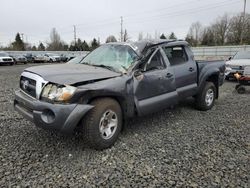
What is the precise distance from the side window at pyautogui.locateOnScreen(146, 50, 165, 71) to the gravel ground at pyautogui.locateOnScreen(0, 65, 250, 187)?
4.05ft

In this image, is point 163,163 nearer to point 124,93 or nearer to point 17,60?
point 124,93

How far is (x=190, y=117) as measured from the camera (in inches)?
214

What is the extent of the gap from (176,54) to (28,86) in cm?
323

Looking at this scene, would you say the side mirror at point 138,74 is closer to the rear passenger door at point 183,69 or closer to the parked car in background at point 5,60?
the rear passenger door at point 183,69

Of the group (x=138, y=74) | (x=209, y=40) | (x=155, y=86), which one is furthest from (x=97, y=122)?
(x=209, y=40)

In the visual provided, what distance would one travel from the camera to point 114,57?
4.38 m

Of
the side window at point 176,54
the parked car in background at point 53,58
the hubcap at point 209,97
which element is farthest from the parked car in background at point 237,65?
the parked car in background at point 53,58

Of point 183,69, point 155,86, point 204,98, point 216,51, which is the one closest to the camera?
point 155,86

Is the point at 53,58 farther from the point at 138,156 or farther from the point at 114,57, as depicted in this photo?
the point at 138,156

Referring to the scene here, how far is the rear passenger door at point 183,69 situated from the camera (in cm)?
484

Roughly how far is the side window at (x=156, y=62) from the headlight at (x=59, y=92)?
5.19 ft

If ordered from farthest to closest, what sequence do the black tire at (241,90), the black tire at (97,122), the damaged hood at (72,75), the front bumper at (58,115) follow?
the black tire at (241,90), the black tire at (97,122), the damaged hood at (72,75), the front bumper at (58,115)

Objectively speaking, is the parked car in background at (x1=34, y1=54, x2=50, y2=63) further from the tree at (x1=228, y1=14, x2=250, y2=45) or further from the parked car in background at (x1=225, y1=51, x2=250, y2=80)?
the tree at (x1=228, y1=14, x2=250, y2=45)

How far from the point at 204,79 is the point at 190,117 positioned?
103cm
